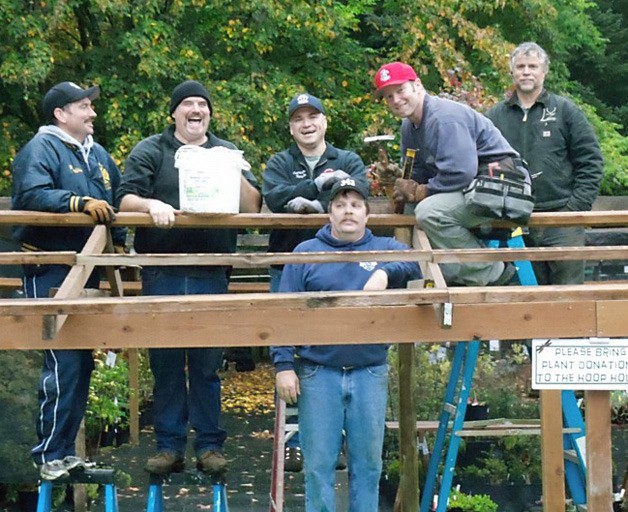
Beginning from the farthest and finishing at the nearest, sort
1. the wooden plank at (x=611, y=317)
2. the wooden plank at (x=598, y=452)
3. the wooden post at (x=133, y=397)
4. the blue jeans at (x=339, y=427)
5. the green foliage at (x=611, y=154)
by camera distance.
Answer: the green foliage at (x=611, y=154)
the wooden post at (x=133, y=397)
the blue jeans at (x=339, y=427)
the wooden plank at (x=598, y=452)
the wooden plank at (x=611, y=317)

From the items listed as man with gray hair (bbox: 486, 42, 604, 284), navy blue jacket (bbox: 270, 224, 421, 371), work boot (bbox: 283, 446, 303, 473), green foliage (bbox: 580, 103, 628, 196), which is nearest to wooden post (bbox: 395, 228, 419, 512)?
work boot (bbox: 283, 446, 303, 473)

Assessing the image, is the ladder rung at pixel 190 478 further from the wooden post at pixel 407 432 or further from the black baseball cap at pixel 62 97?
the black baseball cap at pixel 62 97

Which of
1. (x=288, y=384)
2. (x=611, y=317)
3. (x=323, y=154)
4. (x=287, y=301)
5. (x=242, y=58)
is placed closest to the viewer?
(x=287, y=301)

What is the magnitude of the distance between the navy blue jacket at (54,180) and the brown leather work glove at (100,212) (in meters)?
0.13

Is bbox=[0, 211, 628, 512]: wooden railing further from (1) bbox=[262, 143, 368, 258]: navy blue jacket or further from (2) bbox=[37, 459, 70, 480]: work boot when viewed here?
(2) bbox=[37, 459, 70, 480]: work boot

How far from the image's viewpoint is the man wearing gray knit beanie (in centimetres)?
628

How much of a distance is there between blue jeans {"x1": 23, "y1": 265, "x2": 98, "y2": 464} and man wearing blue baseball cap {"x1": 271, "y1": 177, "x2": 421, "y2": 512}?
3.75 feet

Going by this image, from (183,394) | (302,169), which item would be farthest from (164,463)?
(302,169)

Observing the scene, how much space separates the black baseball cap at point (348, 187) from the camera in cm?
575

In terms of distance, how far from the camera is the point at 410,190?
20.4 feet

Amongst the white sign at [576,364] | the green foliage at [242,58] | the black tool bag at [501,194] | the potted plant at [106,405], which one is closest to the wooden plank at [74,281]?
the black tool bag at [501,194]

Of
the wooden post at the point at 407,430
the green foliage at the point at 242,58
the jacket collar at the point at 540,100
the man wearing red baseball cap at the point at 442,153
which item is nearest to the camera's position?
the man wearing red baseball cap at the point at 442,153

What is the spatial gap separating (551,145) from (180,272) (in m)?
2.22

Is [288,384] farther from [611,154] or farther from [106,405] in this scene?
[611,154]
